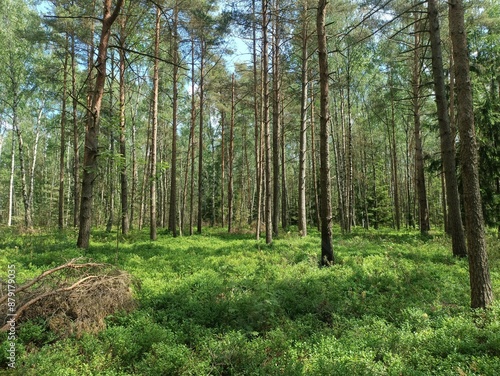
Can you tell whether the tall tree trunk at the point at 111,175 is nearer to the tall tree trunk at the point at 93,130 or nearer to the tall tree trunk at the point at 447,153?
the tall tree trunk at the point at 93,130

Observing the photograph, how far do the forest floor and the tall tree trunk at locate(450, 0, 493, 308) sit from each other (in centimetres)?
39

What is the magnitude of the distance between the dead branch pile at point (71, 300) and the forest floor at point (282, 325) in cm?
19

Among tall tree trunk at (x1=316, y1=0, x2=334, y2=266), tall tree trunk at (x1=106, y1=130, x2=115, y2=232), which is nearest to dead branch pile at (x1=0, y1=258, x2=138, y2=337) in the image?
tall tree trunk at (x1=106, y1=130, x2=115, y2=232)

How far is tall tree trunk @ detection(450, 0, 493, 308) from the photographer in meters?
4.79

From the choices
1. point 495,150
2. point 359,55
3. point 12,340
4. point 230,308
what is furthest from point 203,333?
point 359,55

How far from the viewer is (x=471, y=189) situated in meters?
4.84

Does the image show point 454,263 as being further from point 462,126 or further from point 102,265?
point 102,265

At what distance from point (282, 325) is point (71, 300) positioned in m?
3.25

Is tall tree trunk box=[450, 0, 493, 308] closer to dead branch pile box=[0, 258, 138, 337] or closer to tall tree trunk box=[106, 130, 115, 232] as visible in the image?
dead branch pile box=[0, 258, 138, 337]

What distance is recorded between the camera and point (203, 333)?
14.3ft

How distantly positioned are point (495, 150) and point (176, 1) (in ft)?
48.8

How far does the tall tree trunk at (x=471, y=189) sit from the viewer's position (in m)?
4.79

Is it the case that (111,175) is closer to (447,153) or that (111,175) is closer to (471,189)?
(471,189)

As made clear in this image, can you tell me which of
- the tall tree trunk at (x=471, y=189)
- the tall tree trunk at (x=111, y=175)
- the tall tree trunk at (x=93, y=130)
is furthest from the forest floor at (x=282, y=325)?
the tall tree trunk at (x=111, y=175)
